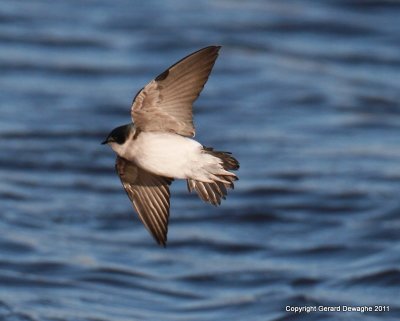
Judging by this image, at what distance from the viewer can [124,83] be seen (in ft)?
41.8

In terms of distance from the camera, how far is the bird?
5500 millimetres

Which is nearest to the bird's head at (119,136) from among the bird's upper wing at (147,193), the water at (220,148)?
the bird's upper wing at (147,193)

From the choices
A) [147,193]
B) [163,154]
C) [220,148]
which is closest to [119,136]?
[163,154]

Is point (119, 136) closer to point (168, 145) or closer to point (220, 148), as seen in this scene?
point (168, 145)

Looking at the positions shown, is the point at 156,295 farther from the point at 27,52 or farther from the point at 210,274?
the point at 27,52

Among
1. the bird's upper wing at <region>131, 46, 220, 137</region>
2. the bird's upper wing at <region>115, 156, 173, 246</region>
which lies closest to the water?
the bird's upper wing at <region>115, 156, 173, 246</region>

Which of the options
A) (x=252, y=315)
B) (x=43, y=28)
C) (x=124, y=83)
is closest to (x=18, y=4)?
(x=43, y=28)

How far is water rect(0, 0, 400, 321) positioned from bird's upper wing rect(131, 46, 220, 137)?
110 inches

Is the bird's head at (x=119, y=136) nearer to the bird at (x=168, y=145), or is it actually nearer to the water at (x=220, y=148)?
the bird at (x=168, y=145)

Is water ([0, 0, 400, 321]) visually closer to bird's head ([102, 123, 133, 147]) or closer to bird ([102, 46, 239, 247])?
→ bird ([102, 46, 239, 247])

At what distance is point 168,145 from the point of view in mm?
5539

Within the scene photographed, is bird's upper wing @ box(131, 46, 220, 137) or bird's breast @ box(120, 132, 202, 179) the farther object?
bird's upper wing @ box(131, 46, 220, 137)

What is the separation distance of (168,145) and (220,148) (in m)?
5.78

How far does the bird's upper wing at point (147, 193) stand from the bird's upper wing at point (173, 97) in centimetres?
33
